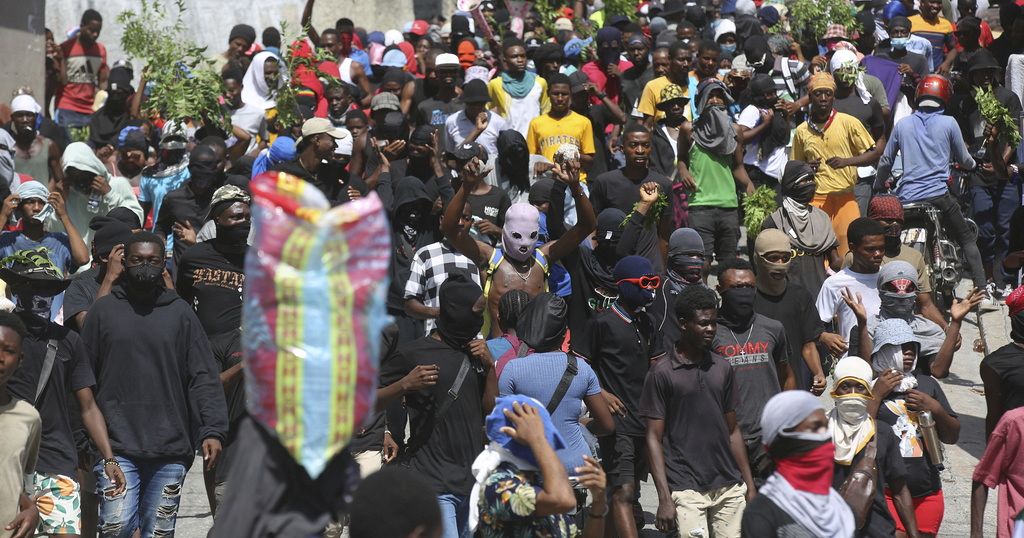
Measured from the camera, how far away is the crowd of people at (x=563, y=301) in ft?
21.3

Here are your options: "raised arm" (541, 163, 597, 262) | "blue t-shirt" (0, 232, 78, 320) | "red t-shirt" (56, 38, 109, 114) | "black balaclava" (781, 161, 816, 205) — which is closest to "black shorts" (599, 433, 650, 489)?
"raised arm" (541, 163, 597, 262)

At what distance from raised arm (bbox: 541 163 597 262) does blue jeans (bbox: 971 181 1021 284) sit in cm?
630

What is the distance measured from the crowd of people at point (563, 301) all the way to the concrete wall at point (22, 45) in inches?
10.2

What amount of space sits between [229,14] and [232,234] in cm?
1501

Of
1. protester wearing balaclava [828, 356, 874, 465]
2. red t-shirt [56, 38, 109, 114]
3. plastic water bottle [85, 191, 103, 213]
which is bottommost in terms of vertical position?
red t-shirt [56, 38, 109, 114]

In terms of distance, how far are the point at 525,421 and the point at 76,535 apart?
2.85 metres

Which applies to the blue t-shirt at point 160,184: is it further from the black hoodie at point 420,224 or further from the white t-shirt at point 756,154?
the white t-shirt at point 756,154

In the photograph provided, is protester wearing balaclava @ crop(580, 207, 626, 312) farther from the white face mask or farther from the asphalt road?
the white face mask

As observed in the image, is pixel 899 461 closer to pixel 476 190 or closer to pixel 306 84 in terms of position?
pixel 476 190

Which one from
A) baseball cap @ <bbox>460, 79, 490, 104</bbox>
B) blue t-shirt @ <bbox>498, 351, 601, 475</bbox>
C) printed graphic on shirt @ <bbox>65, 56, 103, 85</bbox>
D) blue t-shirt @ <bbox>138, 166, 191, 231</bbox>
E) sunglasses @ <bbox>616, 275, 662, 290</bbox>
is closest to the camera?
blue t-shirt @ <bbox>498, 351, 601, 475</bbox>

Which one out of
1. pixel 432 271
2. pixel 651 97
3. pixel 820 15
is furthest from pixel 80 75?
pixel 432 271

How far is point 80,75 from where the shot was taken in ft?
60.0

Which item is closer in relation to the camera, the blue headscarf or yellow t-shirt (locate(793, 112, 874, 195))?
the blue headscarf

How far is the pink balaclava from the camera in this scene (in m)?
9.19
